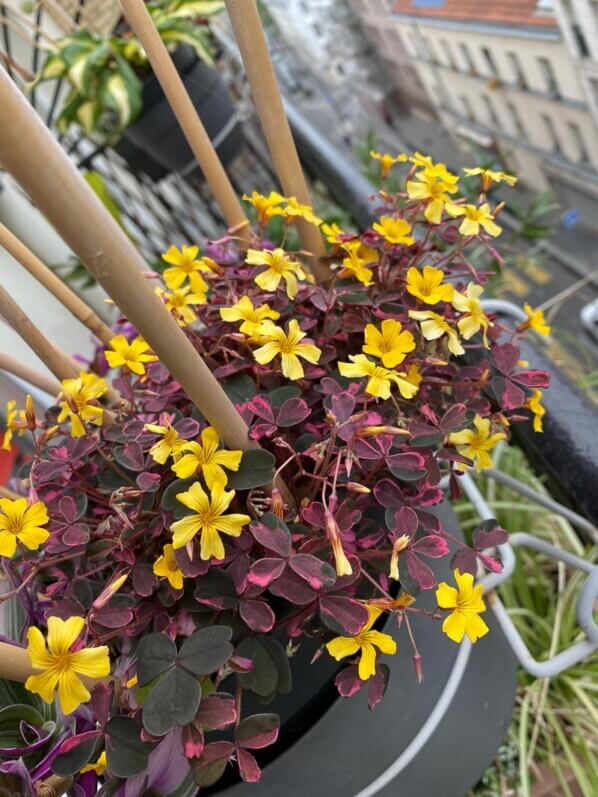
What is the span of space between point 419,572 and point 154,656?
137mm

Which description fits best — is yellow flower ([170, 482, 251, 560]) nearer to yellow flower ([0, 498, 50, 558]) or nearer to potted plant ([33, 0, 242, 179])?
yellow flower ([0, 498, 50, 558])

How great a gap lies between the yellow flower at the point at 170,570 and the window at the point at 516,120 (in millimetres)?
10131

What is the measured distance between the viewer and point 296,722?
418 mm

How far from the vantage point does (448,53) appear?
28.3ft

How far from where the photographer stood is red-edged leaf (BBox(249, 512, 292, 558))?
1.10 feet

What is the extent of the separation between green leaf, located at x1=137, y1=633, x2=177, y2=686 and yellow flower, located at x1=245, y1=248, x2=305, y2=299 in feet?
0.73

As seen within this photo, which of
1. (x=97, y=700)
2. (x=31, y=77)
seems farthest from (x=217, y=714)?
(x=31, y=77)

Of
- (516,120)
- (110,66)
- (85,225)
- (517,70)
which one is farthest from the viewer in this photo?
(516,120)

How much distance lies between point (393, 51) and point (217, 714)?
9115 millimetres

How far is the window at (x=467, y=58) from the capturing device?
8398 millimetres

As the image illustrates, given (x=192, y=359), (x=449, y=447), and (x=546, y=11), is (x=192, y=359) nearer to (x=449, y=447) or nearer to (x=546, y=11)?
(x=449, y=447)

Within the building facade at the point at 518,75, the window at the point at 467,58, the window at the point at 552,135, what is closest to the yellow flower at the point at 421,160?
the building facade at the point at 518,75

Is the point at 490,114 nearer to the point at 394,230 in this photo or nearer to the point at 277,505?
the point at 394,230

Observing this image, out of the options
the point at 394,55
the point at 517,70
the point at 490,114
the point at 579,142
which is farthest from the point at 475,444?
the point at 490,114
